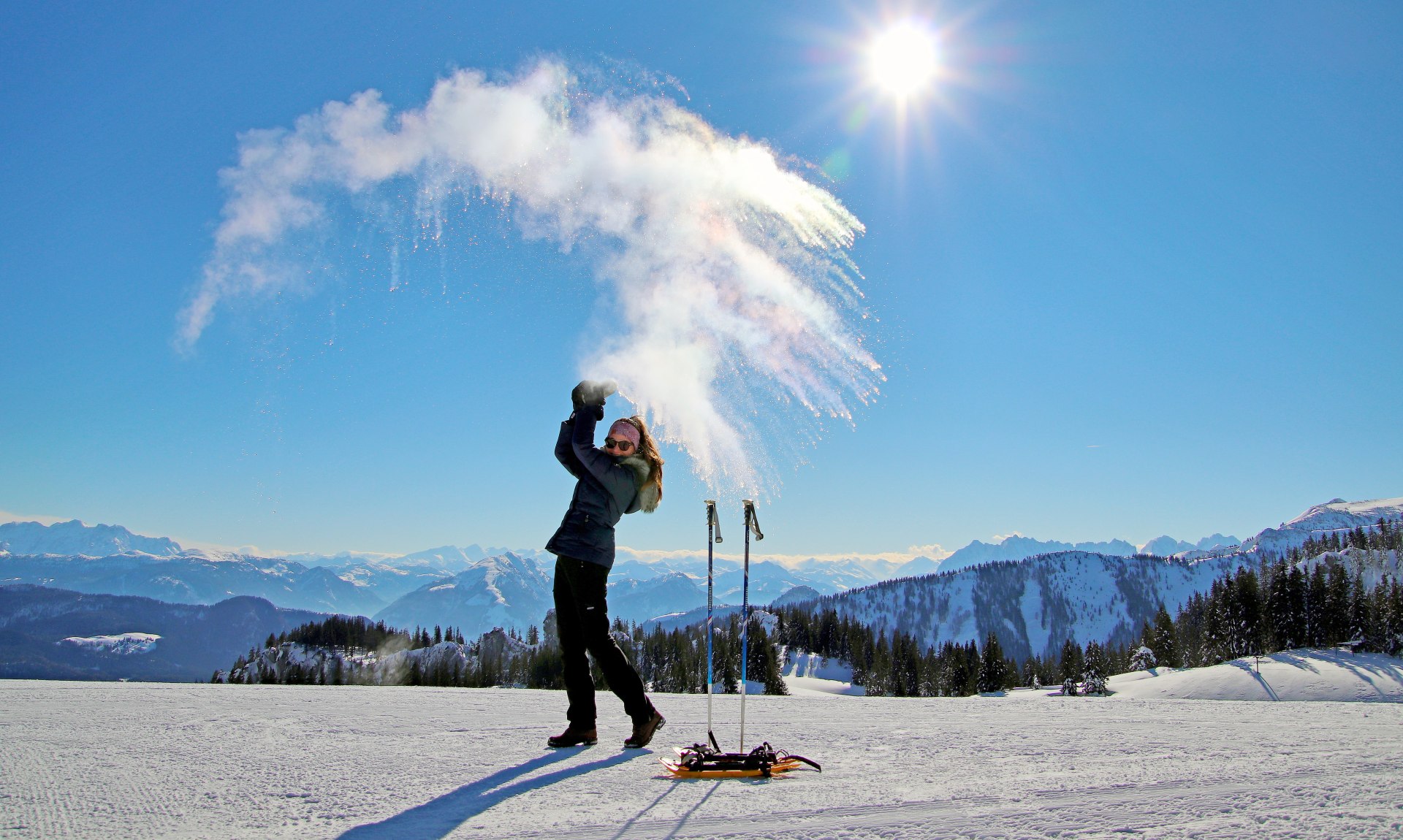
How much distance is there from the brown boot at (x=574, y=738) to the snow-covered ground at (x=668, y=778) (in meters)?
0.15

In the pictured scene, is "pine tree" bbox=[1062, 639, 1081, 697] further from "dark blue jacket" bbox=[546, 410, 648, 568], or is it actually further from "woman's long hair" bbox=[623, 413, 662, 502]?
"dark blue jacket" bbox=[546, 410, 648, 568]

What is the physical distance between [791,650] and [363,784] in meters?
153

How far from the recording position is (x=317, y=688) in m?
10.2

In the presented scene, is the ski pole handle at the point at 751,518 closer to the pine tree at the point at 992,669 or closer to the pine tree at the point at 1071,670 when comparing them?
the pine tree at the point at 1071,670

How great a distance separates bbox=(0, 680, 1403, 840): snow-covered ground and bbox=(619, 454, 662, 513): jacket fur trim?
199 cm

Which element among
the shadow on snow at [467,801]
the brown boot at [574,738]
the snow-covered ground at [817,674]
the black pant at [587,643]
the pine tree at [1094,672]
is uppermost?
the black pant at [587,643]

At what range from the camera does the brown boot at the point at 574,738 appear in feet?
18.2

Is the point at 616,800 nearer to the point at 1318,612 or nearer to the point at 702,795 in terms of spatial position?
the point at 702,795

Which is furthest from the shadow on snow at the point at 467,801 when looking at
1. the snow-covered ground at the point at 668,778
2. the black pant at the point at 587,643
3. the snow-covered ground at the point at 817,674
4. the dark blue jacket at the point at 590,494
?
the snow-covered ground at the point at 817,674

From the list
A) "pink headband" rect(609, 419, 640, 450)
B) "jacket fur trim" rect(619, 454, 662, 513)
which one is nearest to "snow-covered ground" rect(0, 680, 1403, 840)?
"jacket fur trim" rect(619, 454, 662, 513)

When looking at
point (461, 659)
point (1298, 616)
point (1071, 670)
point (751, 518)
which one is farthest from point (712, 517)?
point (461, 659)

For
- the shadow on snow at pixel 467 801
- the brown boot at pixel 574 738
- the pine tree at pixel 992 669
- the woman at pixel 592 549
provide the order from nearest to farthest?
the shadow on snow at pixel 467 801
the brown boot at pixel 574 738
the woman at pixel 592 549
the pine tree at pixel 992 669

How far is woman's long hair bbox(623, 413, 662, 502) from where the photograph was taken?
6.05m

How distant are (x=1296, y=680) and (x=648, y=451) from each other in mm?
58557
